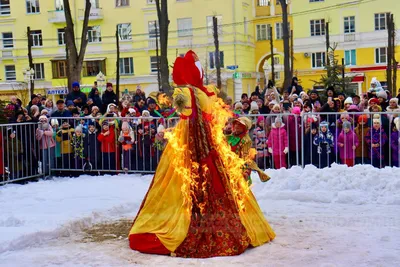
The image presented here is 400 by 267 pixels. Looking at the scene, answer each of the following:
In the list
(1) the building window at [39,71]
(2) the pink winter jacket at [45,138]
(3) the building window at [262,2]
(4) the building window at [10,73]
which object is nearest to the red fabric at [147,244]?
(2) the pink winter jacket at [45,138]

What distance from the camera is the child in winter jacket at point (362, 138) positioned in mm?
10828

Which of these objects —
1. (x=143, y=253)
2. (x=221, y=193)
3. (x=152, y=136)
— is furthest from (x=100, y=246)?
(x=152, y=136)

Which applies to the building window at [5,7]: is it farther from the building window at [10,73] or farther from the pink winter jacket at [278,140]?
the pink winter jacket at [278,140]

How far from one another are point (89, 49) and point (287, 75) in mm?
26393

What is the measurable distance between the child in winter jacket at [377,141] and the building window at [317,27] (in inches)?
1444

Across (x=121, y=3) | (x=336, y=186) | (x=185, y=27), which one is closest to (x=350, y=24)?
(x=185, y=27)

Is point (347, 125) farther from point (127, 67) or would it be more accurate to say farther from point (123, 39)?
point (127, 67)

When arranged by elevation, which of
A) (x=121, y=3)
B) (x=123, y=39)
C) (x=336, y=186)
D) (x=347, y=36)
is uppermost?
(x=121, y=3)

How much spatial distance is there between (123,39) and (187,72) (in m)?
42.3

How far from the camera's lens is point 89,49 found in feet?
160

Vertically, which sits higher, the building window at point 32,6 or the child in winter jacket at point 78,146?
the building window at point 32,6

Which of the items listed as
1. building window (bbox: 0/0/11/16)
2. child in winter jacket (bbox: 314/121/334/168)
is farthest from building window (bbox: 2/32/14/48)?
child in winter jacket (bbox: 314/121/334/168)

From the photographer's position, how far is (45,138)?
1238cm

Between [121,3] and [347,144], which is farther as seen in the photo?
[121,3]
